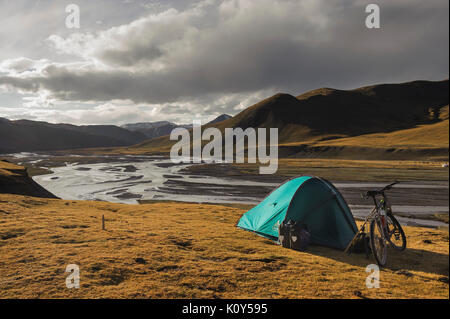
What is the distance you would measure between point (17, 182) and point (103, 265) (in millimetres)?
31790

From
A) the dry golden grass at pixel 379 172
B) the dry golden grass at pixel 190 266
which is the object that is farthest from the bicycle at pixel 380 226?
the dry golden grass at pixel 379 172

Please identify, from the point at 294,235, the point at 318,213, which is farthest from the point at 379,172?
the point at 294,235

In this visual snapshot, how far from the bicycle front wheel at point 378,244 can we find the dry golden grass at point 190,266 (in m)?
0.43

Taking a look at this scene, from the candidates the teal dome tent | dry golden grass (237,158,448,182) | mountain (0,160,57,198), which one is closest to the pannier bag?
the teal dome tent

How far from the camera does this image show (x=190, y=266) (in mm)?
9375

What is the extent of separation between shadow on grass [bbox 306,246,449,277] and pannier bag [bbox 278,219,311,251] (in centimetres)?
49

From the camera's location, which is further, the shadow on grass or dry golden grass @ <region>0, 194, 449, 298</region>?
the shadow on grass

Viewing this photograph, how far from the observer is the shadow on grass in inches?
377

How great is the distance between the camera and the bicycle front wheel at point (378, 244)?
9.34 m

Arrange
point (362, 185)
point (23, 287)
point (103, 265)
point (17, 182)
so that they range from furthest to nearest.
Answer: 1. point (362, 185)
2. point (17, 182)
3. point (103, 265)
4. point (23, 287)

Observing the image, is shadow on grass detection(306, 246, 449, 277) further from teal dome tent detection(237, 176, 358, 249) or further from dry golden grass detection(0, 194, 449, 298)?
teal dome tent detection(237, 176, 358, 249)
